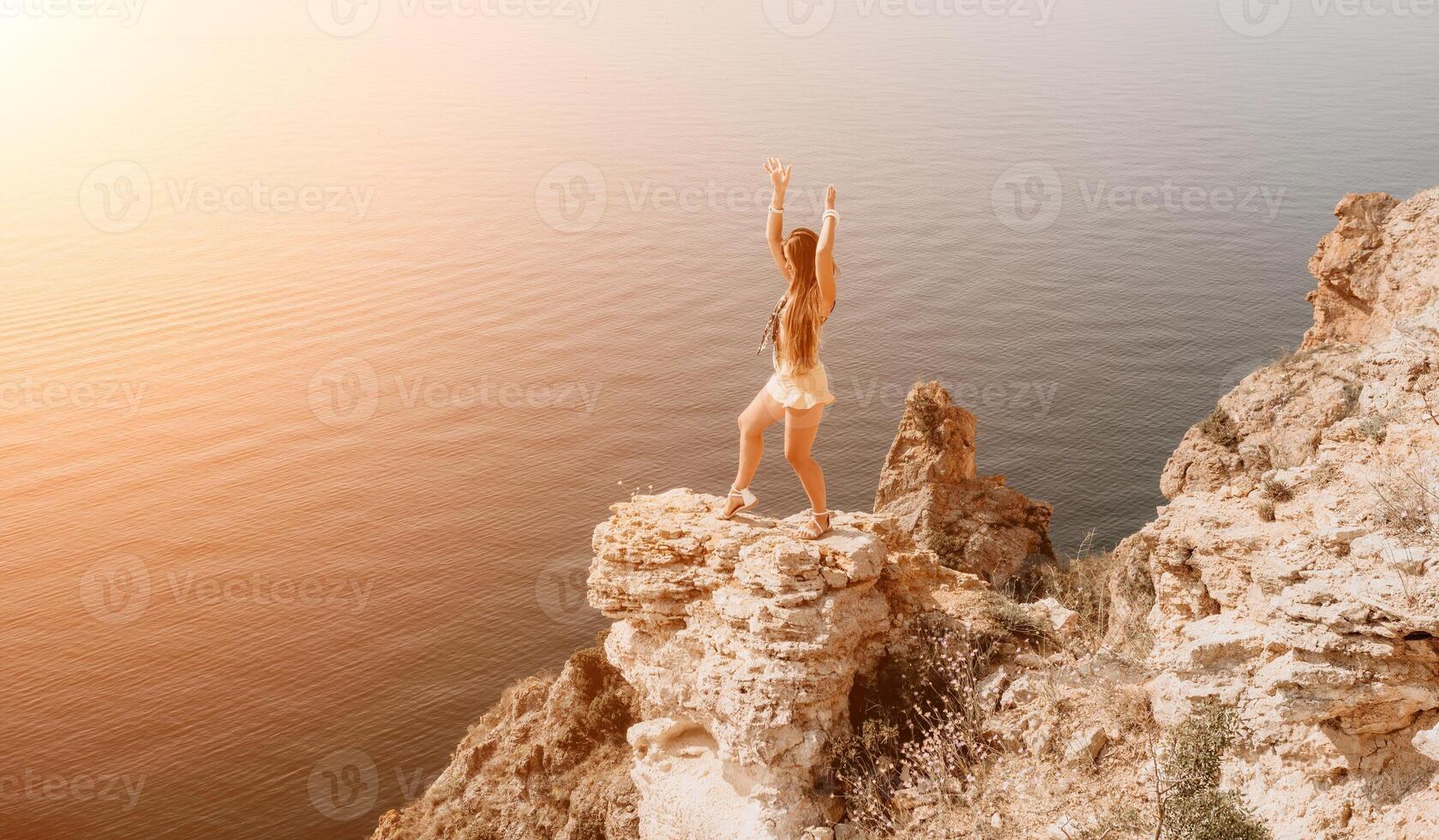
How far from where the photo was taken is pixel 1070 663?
968 centimetres

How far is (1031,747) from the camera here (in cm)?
907

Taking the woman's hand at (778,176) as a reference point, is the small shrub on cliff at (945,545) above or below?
below

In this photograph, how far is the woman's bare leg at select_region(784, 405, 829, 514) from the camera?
377 inches

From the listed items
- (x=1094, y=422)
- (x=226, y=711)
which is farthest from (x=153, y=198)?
(x=1094, y=422)

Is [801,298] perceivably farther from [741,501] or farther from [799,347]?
[741,501]

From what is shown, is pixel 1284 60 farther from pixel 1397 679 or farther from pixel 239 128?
pixel 1397 679

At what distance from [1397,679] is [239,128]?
101 m

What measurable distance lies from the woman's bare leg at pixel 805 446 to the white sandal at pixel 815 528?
0.31ft

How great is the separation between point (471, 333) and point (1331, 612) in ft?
177

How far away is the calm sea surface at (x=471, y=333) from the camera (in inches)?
1291

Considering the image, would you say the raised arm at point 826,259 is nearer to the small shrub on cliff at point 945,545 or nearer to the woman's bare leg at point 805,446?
the woman's bare leg at point 805,446

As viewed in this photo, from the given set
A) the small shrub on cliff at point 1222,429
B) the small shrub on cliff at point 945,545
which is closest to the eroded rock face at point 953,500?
the small shrub on cliff at point 945,545

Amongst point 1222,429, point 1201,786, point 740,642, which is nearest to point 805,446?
point 740,642

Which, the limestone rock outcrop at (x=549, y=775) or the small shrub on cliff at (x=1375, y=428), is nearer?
the small shrub on cliff at (x=1375, y=428)
